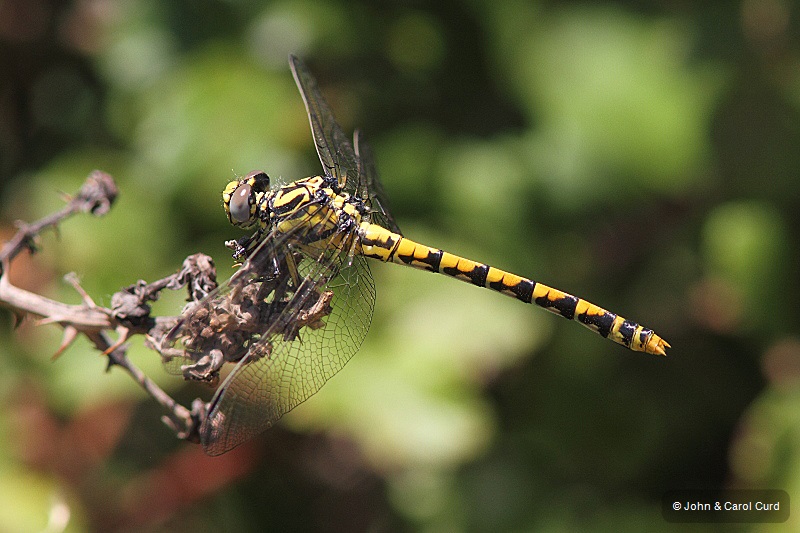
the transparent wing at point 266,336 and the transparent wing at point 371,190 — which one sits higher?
the transparent wing at point 371,190

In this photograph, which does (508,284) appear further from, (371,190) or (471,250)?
(471,250)

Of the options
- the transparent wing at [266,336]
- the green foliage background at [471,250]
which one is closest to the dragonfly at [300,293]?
the transparent wing at [266,336]

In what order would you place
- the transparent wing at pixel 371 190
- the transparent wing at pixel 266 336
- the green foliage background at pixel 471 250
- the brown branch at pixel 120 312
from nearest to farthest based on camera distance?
the brown branch at pixel 120 312 → the transparent wing at pixel 266 336 → the transparent wing at pixel 371 190 → the green foliage background at pixel 471 250

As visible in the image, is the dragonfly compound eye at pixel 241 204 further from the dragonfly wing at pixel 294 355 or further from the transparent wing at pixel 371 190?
the transparent wing at pixel 371 190

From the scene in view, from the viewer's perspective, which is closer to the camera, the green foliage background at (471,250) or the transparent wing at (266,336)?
the transparent wing at (266,336)

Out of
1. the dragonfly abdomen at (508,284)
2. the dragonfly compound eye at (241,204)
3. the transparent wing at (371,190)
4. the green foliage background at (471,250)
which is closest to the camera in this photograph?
the dragonfly compound eye at (241,204)

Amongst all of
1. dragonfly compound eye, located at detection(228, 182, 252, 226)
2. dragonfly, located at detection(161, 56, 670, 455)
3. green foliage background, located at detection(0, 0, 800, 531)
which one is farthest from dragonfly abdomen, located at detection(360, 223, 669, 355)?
green foliage background, located at detection(0, 0, 800, 531)

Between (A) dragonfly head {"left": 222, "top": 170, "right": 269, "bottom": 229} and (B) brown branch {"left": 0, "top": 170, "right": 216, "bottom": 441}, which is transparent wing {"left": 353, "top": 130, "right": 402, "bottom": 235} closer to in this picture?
(A) dragonfly head {"left": 222, "top": 170, "right": 269, "bottom": 229}
